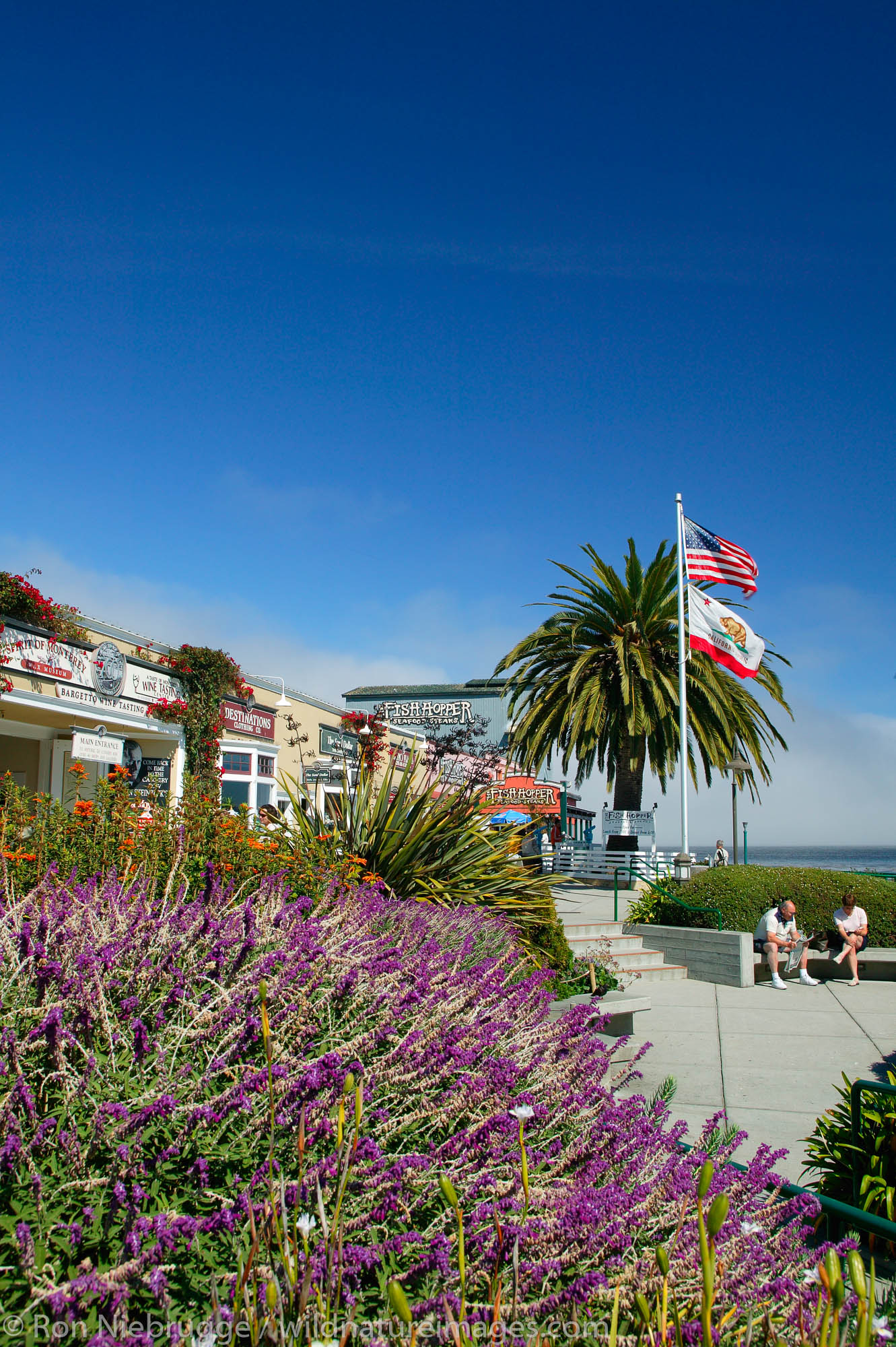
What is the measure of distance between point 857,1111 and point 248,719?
48.5 feet

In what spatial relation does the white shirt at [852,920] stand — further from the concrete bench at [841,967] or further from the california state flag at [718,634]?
the california state flag at [718,634]

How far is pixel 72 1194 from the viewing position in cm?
165

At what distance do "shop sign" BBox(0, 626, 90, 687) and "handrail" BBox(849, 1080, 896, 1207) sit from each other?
996cm

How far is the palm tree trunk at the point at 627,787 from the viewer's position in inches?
799

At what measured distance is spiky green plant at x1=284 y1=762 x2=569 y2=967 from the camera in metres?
7.29

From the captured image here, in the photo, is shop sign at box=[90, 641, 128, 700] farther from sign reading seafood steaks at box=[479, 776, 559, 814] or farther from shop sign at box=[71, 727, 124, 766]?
sign reading seafood steaks at box=[479, 776, 559, 814]

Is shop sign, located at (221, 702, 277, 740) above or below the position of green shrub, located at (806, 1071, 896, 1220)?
above

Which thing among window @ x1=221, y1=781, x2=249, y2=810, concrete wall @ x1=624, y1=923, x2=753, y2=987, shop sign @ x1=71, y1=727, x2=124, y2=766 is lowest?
concrete wall @ x1=624, y1=923, x2=753, y2=987

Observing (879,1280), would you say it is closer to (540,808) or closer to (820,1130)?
(820,1130)

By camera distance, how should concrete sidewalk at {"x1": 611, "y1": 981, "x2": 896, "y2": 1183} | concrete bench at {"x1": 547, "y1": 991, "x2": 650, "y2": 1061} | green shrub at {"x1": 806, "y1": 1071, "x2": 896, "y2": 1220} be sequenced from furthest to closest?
concrete bench at {"x1": 547, "y1": 991, "x2": 650, "y2": 1061} → concrete sidewalk at {"x1": 611, "y1": 981, "x2": 896, "y2": 1183} → green shrub at {"x1": 806, "y1": 1071, "x2": 896, "y2": 1220}

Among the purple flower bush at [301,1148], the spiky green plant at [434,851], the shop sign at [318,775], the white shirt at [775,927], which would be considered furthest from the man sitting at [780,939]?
the purple flower bush at [301,1148]

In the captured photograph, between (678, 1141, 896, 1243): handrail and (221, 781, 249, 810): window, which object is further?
(221, 781, 249, 810): window

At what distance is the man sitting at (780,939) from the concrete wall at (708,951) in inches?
9.9

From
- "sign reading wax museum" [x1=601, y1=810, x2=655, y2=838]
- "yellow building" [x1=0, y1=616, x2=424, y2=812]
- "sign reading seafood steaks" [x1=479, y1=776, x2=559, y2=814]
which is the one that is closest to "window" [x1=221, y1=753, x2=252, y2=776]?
"yellow building" [x1=0, y1=616, x2=424, y2=812]
